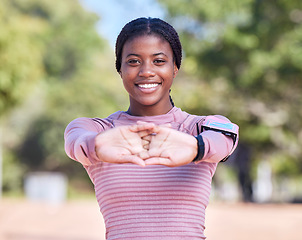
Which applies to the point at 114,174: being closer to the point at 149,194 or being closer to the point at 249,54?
the point at 149,194

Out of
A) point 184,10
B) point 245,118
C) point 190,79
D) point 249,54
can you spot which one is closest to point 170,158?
point 249,54

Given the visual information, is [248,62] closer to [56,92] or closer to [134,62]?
[56,92]

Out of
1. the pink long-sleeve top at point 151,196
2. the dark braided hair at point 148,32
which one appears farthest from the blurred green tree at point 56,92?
→ the pink long-sleeve top at point 151,196

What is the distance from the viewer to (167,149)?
200 centimetres

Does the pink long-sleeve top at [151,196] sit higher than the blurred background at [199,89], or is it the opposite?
the blurred background at [199,89]

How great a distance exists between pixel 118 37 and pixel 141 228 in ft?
2.88

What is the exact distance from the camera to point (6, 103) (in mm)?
17516

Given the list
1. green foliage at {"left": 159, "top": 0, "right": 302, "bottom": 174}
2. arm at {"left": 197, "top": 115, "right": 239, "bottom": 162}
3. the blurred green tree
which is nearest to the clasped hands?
arm at {"left": 197, "top": 115, "right": 239, "bottom": 162}

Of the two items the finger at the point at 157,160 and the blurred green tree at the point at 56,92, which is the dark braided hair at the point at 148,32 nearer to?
the finger at the point at 157,160

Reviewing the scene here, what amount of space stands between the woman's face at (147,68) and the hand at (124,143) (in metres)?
0.43

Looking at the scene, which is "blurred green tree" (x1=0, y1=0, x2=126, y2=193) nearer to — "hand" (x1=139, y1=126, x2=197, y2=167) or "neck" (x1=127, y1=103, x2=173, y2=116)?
"neck" (x1=127, y1=103, x2=173, y2=116)

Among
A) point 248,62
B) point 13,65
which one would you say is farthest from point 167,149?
point 248,62

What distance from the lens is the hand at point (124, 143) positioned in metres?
1.99

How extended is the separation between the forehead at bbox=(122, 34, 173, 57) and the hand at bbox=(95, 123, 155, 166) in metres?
0.50
